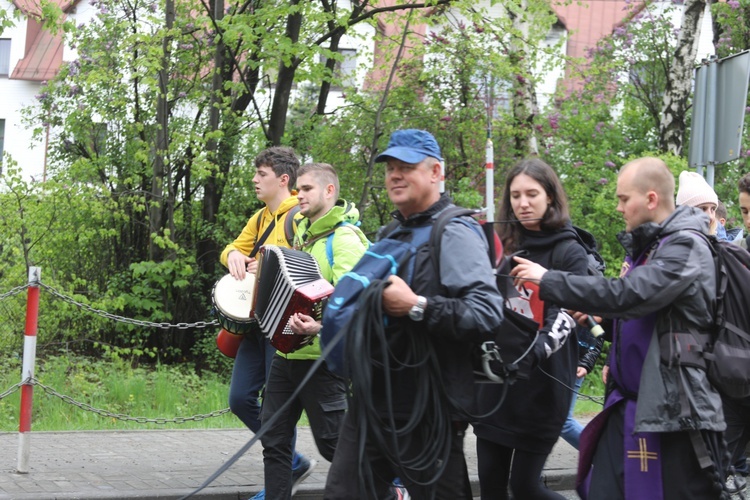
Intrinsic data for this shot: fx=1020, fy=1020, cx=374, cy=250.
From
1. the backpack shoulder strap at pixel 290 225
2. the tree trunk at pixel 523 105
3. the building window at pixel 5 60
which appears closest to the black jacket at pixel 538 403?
the backpack shoulder strap at pixel 290 225

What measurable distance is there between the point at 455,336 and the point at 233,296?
2902mm

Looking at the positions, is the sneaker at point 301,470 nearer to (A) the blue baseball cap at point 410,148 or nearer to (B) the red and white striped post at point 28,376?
(B) the red and white striped post at point 28,376

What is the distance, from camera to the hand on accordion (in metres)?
5.54

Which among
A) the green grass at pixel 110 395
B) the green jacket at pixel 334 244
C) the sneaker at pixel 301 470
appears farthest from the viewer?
the green grass at pixel 110 395

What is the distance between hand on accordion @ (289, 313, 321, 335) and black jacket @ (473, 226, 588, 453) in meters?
1.09

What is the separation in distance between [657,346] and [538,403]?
1.02m

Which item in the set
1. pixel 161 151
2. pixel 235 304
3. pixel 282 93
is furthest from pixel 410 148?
pixel 282 93

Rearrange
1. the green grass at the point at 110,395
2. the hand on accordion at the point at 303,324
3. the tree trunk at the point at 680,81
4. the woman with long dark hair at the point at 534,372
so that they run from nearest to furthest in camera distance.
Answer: the woman with long dark hair at the point at 534,372, the hand on accordion at the point at 303,324, the green grass at the point at 110,395, the tree trunk at the point at 680,81

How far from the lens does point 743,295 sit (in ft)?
14.0

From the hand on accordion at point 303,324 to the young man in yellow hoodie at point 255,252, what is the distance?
0.97 metres

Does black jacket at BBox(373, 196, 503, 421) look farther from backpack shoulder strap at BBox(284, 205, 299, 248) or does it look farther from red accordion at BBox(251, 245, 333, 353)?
backpack shoulder strap at BBox(284, 205, 299, 248)

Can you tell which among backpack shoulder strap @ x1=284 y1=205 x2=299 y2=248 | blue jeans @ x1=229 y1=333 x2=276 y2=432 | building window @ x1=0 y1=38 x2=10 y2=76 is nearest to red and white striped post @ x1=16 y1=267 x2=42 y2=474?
blue jeans @ x1=229 y1=333 x2=276 y2=432

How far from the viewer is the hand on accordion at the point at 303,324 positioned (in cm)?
554

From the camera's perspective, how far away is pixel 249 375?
21.9ft
